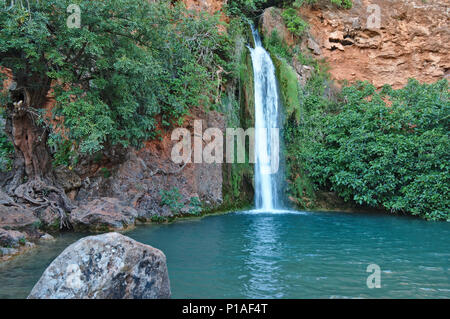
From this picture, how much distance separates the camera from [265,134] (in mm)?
15359

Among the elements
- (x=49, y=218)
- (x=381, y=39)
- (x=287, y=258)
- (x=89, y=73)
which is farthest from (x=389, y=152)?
(x=49, y=218)

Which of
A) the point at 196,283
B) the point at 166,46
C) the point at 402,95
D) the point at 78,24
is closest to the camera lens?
the point at 196,283

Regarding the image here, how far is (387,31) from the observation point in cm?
1866

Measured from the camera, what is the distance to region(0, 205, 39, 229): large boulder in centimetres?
827

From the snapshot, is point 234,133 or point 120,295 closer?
point 120,295

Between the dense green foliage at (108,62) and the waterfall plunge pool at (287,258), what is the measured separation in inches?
124

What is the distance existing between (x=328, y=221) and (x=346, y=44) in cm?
1113

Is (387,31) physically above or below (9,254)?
above

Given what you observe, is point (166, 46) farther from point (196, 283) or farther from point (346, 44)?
point (346, 44)

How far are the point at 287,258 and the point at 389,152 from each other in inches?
313

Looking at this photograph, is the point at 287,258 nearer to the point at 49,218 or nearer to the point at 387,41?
the point at 49,218

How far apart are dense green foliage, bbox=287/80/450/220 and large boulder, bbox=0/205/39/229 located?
10.3 metres

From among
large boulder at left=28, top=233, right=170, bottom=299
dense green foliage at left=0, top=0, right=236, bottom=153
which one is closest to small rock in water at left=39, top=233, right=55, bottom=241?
dense green foliage at left=0, top=0, right=236, bottom=153

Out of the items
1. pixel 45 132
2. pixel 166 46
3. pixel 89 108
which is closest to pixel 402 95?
pixel 166 46
